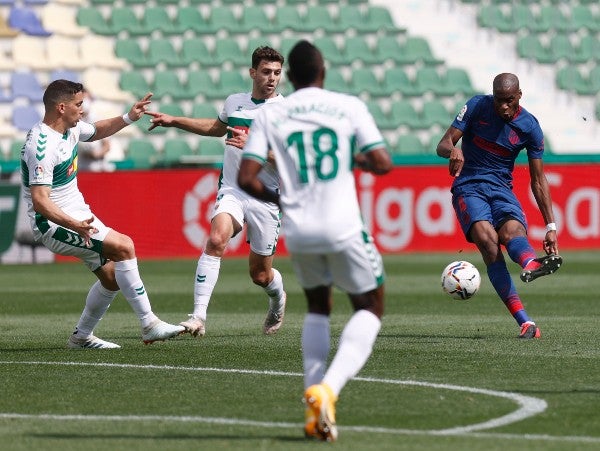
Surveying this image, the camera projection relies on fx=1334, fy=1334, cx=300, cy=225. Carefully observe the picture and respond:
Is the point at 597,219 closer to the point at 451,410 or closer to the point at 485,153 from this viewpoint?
the point at 485,153

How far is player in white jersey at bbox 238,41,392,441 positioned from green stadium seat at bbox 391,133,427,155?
20.0 m

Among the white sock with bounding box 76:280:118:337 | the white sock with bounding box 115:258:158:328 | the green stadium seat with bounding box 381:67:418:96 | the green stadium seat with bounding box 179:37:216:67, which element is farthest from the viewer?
the green stadium seat with bounding box 179:37:216:67

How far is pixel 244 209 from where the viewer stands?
36.0 feet

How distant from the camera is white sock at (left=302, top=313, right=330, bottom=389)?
20.7 ft

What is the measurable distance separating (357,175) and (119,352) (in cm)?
1271

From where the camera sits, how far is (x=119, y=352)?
32.2ft

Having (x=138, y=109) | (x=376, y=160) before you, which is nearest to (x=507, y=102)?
(x=138, y=109)

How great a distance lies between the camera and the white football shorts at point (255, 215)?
10852 mm

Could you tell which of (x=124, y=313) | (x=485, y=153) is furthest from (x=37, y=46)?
(x=485, y=153)

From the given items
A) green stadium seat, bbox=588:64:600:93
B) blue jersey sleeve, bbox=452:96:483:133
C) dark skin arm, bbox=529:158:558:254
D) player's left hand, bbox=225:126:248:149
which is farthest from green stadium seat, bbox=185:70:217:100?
player's left hand, bbox=225:126:248:149

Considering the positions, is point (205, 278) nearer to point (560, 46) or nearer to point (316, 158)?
point (316, 158)

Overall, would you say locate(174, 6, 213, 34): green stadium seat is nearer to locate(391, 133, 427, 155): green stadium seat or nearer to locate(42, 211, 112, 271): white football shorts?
locate(391, 133, 427, 155): green stadium seat

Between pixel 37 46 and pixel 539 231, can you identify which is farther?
pixel 37 46

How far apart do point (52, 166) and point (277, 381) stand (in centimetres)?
263
